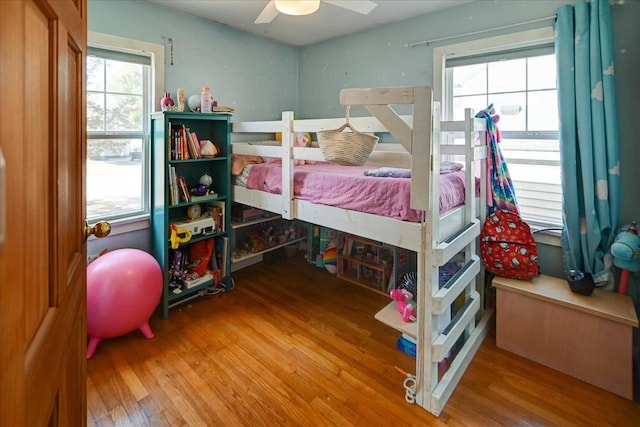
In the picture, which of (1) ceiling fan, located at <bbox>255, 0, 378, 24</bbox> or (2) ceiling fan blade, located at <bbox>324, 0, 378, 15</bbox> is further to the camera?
(2) ceiling fan blade, located at <bbox>324, 0, 378, 15</bbox>

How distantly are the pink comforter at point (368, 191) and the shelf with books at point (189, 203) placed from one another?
0.69 m

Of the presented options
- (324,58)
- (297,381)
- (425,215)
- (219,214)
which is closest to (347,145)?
(425,215)

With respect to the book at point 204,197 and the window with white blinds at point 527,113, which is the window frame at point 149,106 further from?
the window with white blinds at point 527,113

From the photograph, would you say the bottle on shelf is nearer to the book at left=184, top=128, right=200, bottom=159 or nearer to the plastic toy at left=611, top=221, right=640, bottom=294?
the book at left=184, top=128, right=200, bottom=159

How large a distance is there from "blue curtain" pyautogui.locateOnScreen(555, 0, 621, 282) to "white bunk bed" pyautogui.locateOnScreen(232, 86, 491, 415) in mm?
505

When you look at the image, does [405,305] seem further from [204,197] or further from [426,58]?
[426,58]

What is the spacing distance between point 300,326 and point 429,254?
1.20 meters

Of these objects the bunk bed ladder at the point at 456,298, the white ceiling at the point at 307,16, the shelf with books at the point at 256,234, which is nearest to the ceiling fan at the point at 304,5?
the bunk bed ladder at the point at 456,298

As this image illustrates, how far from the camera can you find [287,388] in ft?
6.19

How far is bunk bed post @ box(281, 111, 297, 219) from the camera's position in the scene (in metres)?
2.37

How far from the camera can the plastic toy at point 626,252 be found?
6.51ft

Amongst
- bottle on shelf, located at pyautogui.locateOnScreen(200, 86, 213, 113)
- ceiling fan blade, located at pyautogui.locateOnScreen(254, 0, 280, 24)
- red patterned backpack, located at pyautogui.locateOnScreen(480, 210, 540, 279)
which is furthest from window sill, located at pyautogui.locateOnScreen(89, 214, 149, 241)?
red patterned backpack, located at pyautogui.locateOnScreen(480, 210, 540, 279)

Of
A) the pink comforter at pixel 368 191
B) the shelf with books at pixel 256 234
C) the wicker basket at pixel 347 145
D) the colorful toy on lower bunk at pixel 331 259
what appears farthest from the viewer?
the colorful toy on lower bunk at pixel 331 259

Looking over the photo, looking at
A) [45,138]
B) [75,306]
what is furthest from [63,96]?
[75,306]
